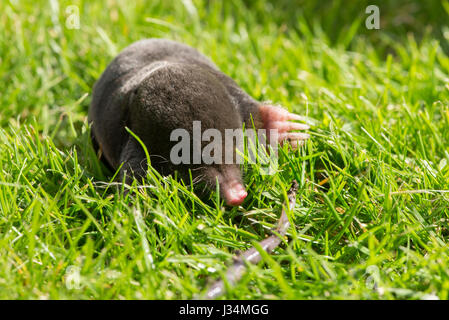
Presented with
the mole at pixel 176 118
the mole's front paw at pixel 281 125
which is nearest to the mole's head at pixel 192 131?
the mole at pixel 176 118

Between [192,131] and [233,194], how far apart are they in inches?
12.6

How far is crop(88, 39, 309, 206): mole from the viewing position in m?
2.02

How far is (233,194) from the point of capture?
2002 millimetres

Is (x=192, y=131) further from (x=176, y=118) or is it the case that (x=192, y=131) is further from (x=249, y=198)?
(x=249, y=198)

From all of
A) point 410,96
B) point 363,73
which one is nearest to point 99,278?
point 410,96

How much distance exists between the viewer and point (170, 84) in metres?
2.05

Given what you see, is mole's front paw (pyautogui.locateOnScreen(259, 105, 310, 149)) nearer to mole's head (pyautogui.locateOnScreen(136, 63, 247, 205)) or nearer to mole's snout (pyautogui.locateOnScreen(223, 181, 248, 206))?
mole's head (pyautogui.locateOnScreen(136, 63, 247, 205))

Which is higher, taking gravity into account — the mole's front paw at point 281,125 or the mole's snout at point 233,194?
the mole's front paw at point 281,125

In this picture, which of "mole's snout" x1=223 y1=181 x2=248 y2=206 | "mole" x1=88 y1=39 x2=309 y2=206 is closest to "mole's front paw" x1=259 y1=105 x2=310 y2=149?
"mole" x1=88 y1=39 x2=309 y2=206

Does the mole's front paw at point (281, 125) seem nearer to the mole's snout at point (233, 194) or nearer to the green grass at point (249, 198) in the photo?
the green grass at point (249, 198)

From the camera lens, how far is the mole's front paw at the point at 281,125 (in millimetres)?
2328

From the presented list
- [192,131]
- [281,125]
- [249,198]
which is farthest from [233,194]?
[281,125]
